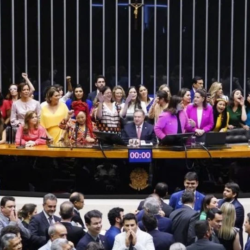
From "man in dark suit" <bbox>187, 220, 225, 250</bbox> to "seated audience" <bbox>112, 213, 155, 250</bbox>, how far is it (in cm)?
49

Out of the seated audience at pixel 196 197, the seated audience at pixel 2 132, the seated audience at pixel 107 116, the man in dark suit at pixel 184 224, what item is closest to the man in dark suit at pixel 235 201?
the seated audience at pixel 196 197

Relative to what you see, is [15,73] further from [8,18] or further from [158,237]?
[158,237]

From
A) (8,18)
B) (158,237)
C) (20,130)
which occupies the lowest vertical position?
(158,237)

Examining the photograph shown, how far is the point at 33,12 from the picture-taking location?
23.5 meters

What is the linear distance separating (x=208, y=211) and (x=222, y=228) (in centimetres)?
37

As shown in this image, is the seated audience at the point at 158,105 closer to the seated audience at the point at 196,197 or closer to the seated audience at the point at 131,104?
the seated audience at the point at 131,104

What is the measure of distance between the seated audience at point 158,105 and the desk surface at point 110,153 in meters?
1.21

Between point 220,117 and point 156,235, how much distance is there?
270 inches

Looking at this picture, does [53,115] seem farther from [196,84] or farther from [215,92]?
[196,84]

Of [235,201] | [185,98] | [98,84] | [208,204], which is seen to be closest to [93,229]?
[208,204]

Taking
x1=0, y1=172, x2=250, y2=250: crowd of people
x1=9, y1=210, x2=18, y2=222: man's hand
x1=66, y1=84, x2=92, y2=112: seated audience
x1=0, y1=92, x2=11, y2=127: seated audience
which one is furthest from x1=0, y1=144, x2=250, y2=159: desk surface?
x1=9, y1=210, x2=18, y2=222: man's hand

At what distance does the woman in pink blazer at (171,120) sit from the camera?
19016 millimetres


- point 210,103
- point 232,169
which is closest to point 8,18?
point 210,103

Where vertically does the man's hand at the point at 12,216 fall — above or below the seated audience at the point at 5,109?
below
